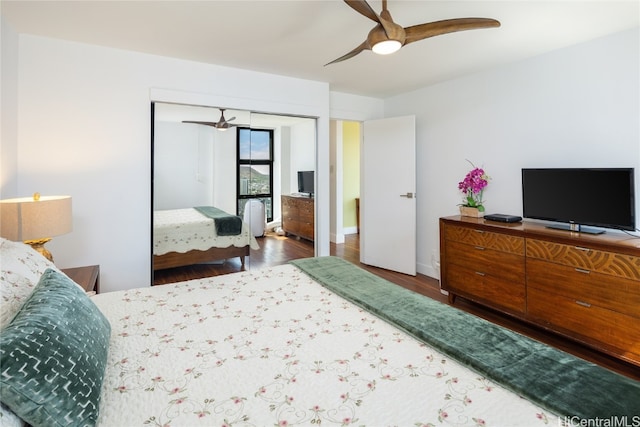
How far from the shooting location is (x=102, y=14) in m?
2.23

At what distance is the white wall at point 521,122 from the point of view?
2500 millimetres

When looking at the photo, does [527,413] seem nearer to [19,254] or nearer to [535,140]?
[19,254]

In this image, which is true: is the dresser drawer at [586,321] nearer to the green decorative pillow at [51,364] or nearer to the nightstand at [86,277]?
the green decorative pillow at [51,364]

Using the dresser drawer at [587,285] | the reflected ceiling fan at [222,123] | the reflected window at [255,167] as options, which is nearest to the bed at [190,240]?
the reflected window at [255,167]

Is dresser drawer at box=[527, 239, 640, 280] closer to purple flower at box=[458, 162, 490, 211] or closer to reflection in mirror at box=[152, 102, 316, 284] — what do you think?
purple flower at box=[458, 162, 490, 211]

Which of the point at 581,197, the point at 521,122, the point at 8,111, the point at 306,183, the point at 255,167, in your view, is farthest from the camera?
the point at 306,183

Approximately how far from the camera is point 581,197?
8.27 feet

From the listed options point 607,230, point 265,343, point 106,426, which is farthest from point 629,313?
point 106,426

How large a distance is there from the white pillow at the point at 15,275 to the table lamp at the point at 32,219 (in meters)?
0.45

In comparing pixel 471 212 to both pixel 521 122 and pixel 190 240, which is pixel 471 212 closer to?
pixel 521 122

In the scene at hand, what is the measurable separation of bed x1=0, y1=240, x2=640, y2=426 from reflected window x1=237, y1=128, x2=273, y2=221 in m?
2.21

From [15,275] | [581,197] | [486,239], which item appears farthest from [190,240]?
[581,197]

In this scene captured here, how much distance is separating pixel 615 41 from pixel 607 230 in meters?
1.47

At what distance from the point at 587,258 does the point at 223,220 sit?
3.24 m
